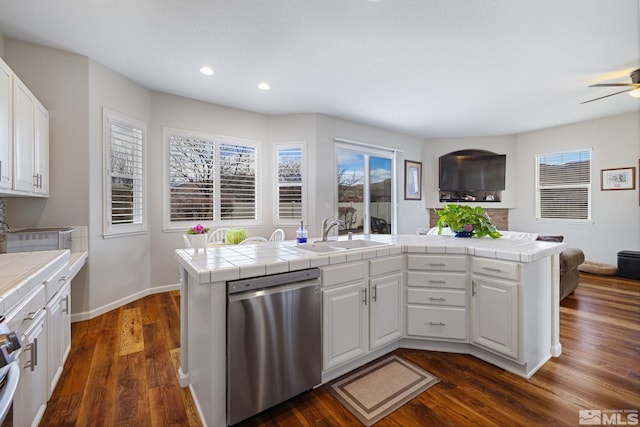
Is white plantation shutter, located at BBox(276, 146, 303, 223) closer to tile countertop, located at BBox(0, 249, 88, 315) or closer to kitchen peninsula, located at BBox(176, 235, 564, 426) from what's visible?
kitchen peninsula, located at BBox(176, 235, 564, 426)

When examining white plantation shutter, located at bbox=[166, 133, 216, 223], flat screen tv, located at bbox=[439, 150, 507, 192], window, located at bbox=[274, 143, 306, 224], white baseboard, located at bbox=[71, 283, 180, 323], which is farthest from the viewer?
flat screen tv, located at bbox=[439, 150, 507, 192]

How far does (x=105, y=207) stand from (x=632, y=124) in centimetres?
818

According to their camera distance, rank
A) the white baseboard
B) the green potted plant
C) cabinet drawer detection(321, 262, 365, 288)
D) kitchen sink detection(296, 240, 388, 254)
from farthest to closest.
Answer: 1. the white baseboard
2. the green potted plant
3. kitchen sink detection(296, 240, 388, 254)
4. cabinet drawer detection(321, 262, 365, 288)

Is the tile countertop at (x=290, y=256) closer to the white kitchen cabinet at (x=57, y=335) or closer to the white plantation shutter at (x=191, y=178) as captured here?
the white kitchen cabinet at (x=57, y=335)

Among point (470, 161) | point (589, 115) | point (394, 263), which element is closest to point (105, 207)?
point (394, 263)

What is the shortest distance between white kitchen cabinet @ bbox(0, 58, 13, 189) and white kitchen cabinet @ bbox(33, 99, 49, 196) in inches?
19.5

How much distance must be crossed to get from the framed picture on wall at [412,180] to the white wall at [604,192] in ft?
7.96

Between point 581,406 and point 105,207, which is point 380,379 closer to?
point 581,406

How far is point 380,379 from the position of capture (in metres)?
1.97

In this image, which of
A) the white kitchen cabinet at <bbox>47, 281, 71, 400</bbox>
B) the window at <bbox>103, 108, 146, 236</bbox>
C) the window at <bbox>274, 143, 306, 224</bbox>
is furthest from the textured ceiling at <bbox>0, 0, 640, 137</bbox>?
the white kitchen cabinet at <bbox>47, 281, 71, 400</bbox>

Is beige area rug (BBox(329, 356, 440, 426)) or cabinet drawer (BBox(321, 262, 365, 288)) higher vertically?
cabinet drawer (BBox(321, 262, 365, 288))

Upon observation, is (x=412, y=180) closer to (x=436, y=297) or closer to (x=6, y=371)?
(x=436, y=297)

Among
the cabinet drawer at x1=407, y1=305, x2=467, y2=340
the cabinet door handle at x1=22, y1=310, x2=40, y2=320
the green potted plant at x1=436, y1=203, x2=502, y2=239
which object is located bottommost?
the cabinet drawer at x1=407, y1=305, x2=467, y2=340

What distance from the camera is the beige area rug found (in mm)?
1685
